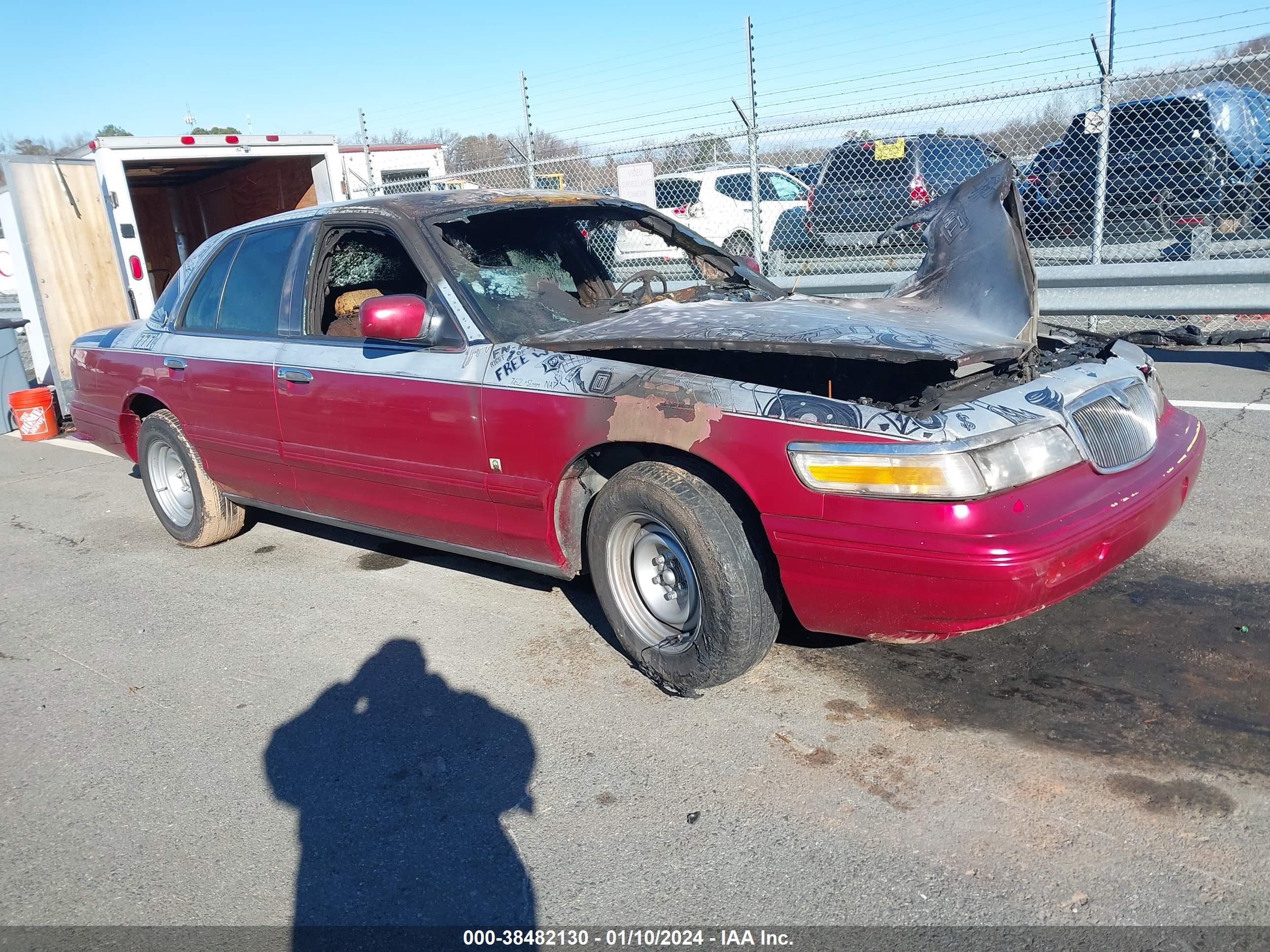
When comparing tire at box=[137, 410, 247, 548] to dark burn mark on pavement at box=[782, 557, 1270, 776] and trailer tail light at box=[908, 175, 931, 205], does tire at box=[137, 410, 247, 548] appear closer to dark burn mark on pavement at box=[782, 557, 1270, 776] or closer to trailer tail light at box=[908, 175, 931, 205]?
dark burn mark on pavement at box=[782, 557, 1270, 776]

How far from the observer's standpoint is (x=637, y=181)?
30.6 ft

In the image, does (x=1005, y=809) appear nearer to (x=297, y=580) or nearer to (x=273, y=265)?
(x=297, y=580)

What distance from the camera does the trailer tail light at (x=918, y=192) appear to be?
997 centimetres

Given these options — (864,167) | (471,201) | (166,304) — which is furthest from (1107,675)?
(864,167)

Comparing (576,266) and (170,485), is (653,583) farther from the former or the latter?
(170,485)

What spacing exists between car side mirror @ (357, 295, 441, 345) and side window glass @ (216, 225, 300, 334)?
1.10 meters

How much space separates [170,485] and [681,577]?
12.0ft

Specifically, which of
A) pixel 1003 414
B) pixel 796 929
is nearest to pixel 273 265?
pixel 1003 414

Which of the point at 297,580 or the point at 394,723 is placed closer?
the point at 394,723

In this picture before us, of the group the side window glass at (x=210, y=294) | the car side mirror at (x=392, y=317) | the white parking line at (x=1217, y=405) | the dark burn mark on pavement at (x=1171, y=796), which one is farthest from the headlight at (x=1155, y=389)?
the side window glass at (x=210, y=294)

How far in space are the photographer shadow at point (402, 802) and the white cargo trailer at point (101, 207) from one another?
586cm

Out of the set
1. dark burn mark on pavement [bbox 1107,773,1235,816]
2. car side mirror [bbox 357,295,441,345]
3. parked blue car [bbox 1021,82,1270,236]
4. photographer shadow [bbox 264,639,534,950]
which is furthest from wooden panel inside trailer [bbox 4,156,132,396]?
parked blue car [bbox 1021,82,1270,236]

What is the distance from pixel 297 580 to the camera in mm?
4930

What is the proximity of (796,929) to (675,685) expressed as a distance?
1141mm
